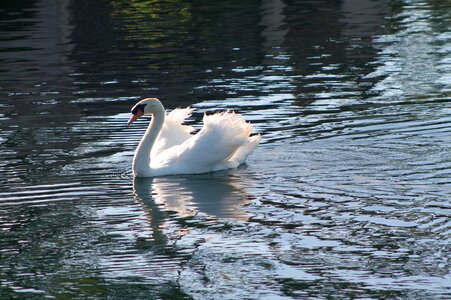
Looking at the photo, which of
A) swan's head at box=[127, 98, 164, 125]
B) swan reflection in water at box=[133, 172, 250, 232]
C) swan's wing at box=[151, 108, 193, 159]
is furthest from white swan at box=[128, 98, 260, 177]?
swan's wing at box=[151, 108, 193, 159]

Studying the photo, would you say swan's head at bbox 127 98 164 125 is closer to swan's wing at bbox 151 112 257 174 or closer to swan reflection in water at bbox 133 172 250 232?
swan's wing at bbox 151 112 257 174

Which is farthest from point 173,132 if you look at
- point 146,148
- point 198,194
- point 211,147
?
point 198,194

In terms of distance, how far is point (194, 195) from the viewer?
48.4 feet

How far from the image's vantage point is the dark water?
1128cm

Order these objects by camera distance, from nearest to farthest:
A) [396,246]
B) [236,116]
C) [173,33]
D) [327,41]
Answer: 1. [396,246]
2. [236,116]
3. [327,41]
4. [173,33]

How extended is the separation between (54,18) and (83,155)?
1768 centimetres

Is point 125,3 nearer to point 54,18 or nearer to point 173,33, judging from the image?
point 54,18

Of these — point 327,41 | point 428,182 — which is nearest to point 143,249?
point 428,182

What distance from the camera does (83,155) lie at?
16.9m

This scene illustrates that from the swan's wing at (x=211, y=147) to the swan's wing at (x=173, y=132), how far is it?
0.90 meters

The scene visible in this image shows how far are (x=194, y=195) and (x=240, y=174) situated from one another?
3.98 feet

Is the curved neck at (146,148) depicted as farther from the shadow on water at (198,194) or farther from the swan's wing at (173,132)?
the swan's wing at (173,132)

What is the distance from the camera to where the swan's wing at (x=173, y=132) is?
1716cm

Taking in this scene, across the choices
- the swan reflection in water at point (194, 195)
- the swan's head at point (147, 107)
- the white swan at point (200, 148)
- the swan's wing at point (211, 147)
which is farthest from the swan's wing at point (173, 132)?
the swan reflection in water at point (194, 195)
